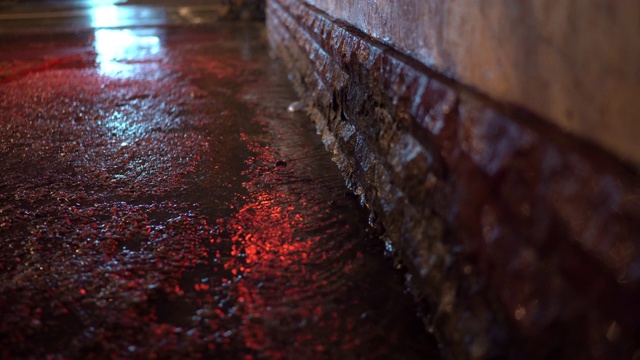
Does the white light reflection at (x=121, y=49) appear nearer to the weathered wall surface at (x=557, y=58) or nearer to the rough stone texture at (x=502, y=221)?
the rough stone texture at (x=502, y=221)

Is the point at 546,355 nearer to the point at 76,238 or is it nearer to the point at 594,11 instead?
the point at 594,11

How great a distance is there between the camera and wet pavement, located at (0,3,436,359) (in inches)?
63.9

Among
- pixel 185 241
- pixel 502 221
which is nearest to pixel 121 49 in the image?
pixel 185 241

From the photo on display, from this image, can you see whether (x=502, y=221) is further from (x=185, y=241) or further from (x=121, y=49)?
(x=121, y=49)

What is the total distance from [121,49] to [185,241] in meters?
5.95

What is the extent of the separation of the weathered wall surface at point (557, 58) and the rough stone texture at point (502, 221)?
0.04 metres

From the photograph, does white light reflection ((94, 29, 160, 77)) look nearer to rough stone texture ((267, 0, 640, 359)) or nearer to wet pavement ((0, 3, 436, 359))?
wet pavement ((0, 3, 436, 359))

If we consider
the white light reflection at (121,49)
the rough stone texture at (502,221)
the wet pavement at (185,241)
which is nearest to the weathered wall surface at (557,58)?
the rough stone texture at (502,221)

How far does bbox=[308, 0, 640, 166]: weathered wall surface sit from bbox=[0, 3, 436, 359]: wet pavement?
A: 78 cm

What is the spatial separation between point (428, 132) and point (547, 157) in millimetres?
559

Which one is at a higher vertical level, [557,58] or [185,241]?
[557,58]

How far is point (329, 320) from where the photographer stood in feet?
5.56

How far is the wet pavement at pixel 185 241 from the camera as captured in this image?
1.62 metres

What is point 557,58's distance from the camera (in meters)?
1.09
